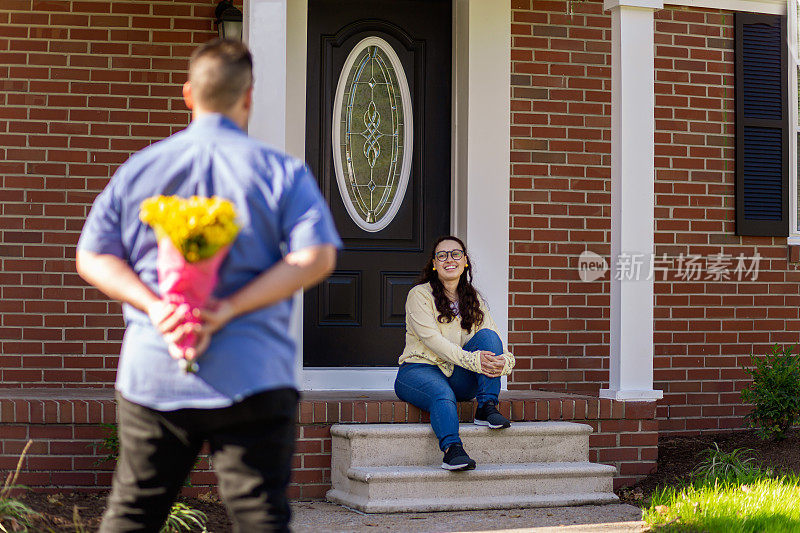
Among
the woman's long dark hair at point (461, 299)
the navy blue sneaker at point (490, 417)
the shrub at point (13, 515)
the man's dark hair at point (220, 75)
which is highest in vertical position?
the man's dark hair at point (220, 75)

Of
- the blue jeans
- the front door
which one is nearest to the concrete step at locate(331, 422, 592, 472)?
the blue jeans

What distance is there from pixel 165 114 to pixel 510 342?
264 centimetres

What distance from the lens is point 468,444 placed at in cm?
502

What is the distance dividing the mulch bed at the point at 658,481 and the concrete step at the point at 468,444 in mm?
492

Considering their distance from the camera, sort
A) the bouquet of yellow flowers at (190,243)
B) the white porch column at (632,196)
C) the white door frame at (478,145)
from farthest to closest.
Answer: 1. the white door frame at (478,145)
2. the white porch column at (632,196)
3. the bouquet of yellow flowers at (190,243)

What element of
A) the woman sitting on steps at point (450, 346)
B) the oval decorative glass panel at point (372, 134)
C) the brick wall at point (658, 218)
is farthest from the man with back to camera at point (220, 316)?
the brick wall at point (658, 218)

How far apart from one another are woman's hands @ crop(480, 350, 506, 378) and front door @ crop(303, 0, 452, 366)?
4.44 feet

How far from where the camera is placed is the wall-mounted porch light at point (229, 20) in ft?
19.0

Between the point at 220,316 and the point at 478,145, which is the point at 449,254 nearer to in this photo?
the point at 478,145

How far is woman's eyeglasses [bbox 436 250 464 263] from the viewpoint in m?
5.17

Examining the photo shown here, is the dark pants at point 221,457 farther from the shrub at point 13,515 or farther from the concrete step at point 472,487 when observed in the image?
the concrete step at point 472,487
